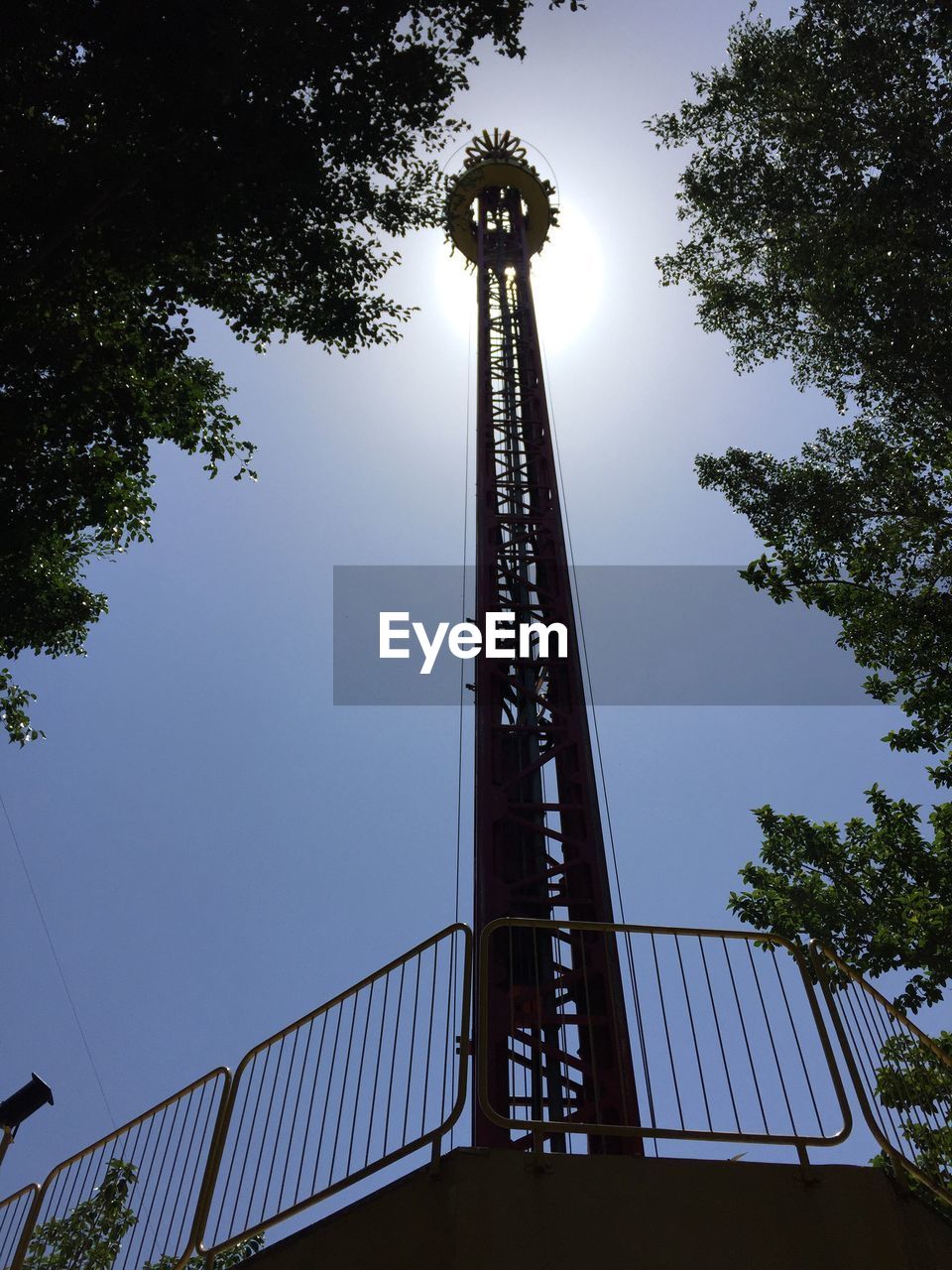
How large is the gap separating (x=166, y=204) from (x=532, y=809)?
7182 millimetres

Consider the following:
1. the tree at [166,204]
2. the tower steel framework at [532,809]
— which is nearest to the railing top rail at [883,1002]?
the tower steel framework at [532,809]

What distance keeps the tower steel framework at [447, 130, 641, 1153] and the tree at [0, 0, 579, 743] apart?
1.99m

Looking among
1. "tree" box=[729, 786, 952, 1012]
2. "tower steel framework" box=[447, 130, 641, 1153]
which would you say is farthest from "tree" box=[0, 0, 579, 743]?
"tree" box=[729, 786, 952, 1012]

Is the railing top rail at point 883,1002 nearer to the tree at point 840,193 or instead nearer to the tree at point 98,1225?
the tree at point 98,1225

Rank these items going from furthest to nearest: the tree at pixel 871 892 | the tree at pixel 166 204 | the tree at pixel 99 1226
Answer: the tree at pixel 871 892
the tree at pixel 166 204
the tree at pixel 99 1226

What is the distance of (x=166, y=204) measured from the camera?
8023mm

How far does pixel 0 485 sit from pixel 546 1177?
8.19m

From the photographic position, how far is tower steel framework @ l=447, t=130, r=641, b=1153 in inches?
286

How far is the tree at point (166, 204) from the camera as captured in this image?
296 inches

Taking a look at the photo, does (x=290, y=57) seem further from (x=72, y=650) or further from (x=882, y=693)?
(x=882, y=693)

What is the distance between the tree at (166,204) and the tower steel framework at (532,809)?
6.54ft

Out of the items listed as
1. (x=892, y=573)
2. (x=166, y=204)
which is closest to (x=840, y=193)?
(x=892, y=573)

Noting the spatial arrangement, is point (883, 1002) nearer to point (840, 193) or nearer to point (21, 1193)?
point (21, 1193)

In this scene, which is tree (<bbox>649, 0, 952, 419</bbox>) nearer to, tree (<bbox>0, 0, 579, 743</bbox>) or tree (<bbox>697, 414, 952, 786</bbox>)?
tree (<bbox>697, 414, 952, 786</bbox>)
